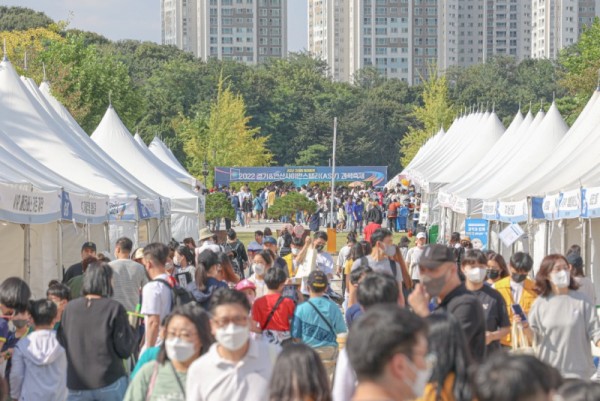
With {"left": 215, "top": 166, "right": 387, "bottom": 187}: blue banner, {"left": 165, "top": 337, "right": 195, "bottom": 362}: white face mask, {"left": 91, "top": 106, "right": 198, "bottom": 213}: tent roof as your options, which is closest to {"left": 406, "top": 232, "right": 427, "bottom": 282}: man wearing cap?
{"left": 165, "top": 337, "right": 195, "bottom": 362}: white face mask

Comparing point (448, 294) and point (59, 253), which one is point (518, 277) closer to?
point (448, 294)

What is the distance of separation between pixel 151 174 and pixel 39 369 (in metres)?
25.6

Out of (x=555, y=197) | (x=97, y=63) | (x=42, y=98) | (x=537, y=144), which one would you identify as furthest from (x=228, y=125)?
(x=555, y=197)

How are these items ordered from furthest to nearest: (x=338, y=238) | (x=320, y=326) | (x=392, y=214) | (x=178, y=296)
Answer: (x=392, y=214)
(x=338, y=238)
(x=178, y=296)
(x=320, y=326)

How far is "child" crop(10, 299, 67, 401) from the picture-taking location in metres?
7.73

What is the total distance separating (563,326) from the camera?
8789mm

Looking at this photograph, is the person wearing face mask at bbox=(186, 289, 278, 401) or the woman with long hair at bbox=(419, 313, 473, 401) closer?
the woman with long hair at bbox=(419, 313, 473, 401)

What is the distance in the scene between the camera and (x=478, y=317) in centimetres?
668

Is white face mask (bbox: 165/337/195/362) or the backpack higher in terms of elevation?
white face mask (bbox: 165/337/195/362)

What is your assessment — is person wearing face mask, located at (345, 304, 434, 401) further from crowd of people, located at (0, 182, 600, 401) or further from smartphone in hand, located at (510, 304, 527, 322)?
smartphone in hand, located at (510, 304, 527, 322)

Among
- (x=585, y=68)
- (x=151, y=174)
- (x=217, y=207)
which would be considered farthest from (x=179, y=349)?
(x=585, y=68)

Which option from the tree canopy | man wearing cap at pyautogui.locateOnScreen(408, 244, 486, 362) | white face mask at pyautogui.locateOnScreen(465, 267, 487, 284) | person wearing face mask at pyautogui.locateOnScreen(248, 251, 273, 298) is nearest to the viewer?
man wearing cap at pyautogui.locateOnScreen(408, 244, 486, 362)

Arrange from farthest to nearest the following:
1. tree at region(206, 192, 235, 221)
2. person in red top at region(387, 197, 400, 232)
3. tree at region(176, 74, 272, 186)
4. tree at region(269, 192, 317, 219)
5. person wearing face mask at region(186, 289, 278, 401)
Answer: tree at region(176, 74, 272, 186), tree at region(269, 192, 317, 219), tree at region(206, 192, 235, 221), person in red top at region(387, 197, 400, 232), person wearing face mask at region(186, 289, 278, 401)

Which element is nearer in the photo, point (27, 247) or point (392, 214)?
point (27, 247)
